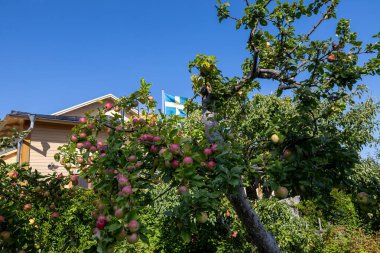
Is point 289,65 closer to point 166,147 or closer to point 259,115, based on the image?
point 166,147

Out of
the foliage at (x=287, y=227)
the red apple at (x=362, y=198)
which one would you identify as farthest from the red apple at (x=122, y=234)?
the foliage at (x=287, y=227)

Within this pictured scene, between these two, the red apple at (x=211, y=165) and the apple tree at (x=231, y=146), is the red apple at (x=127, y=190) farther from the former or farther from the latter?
the red apple at (x=211, y=165)

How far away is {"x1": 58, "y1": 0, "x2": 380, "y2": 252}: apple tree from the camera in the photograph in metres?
2.48

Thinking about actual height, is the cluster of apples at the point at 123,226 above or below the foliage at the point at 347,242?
above

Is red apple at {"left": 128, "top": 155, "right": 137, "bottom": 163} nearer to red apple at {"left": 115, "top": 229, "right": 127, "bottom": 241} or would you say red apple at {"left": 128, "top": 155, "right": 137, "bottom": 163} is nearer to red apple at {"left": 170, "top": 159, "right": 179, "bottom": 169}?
red apple at {"left": 170, "top": 159, "right": 179, "bottom": 169}

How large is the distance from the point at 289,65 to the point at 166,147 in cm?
287

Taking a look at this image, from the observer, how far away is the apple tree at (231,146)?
97.5 inches

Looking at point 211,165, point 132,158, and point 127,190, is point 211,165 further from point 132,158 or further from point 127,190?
point 127,190

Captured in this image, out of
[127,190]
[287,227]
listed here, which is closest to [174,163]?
[127,190]

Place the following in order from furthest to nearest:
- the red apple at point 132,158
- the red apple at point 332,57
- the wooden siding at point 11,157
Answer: the wooden siding at point 11,157 → the red apple at point 332,57 → the red apple at point 132,158

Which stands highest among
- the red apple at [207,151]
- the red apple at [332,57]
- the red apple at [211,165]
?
the red apple at [332,57]

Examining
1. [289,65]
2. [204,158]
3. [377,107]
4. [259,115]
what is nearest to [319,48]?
[289,65]

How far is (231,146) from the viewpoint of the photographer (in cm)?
321

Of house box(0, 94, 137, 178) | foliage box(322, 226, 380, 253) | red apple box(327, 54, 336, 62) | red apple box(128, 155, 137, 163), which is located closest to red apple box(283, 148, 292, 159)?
red apple box(128, 155, 137, 163)
